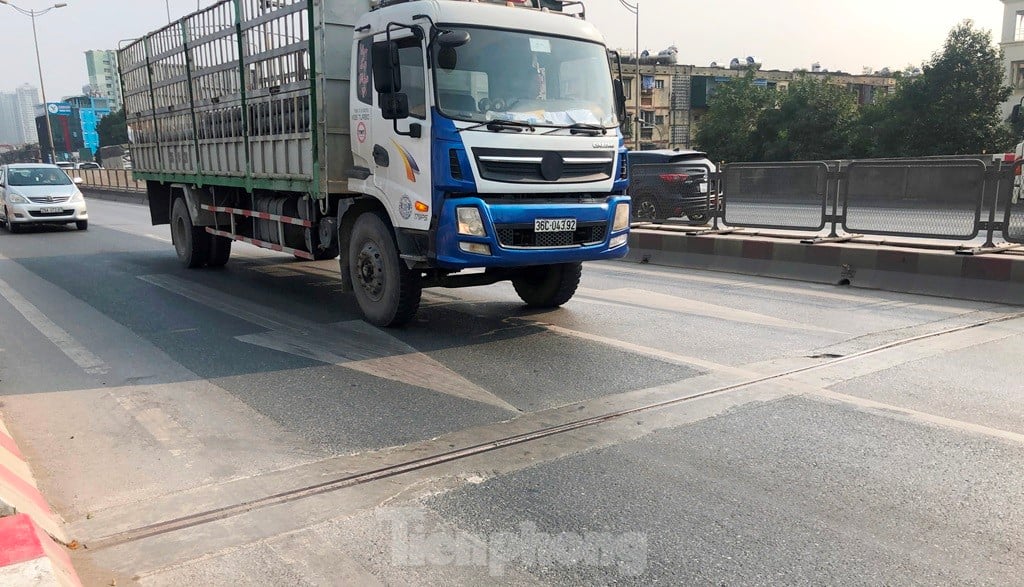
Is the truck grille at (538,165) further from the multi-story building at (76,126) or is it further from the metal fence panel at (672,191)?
the multi-story building at (76,126)

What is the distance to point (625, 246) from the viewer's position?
7.21 metres

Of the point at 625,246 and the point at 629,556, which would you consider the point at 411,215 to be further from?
the point at 629,556

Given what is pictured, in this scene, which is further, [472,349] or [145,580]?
[472,349]

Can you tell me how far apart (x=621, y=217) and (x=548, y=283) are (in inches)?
54.2

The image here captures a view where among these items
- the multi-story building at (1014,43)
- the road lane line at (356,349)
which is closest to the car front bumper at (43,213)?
the road lane line at (356,349)

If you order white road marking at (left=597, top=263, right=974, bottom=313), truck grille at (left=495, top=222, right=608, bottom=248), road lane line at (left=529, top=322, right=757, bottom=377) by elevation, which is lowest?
white road marking at (left=597, top=263, right=974, bottom=313)

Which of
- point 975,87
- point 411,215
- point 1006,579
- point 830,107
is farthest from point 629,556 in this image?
point 830,107

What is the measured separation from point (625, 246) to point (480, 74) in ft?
7.11

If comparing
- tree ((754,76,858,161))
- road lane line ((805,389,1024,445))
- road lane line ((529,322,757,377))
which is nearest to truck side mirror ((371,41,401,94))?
road lane line ((529,322,757,377))

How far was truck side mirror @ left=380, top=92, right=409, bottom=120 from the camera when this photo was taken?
634 centimetres

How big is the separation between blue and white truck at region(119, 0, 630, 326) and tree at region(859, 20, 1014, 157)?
3136cm

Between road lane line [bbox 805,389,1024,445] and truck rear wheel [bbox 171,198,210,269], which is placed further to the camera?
truck rear wheel [bbox 171,198,210,269]

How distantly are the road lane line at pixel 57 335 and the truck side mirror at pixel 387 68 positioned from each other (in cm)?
330

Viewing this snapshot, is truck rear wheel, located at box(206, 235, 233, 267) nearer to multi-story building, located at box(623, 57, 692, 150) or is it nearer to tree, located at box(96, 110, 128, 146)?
multi-story building, located at box(623, 57, 692, 150)
